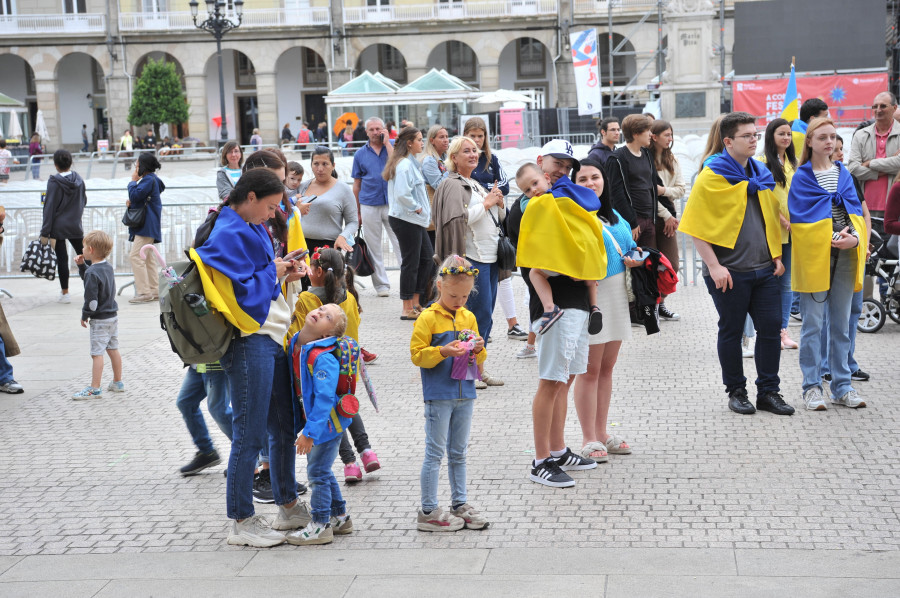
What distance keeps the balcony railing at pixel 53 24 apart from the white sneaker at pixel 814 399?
49709 millimetres

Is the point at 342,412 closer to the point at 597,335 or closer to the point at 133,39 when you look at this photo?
the point at 597,335

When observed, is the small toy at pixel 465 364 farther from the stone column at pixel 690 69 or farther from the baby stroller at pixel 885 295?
the stone column at pixel 690 69

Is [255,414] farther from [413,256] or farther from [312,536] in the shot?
[413,256]

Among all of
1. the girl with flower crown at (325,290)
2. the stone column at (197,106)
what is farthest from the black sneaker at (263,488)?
the stone column at (197,106)

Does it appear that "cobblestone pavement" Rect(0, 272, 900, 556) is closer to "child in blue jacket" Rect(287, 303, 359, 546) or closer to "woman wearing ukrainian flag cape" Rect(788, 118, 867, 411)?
"child in blue jacket" Rect(287, 303, 359, 546)

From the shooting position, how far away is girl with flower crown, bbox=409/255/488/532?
199 inches

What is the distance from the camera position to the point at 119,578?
15.3ft

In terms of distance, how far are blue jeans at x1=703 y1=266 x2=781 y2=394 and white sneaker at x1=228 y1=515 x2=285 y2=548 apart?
343 centimetres

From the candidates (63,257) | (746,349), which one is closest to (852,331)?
(746,349)

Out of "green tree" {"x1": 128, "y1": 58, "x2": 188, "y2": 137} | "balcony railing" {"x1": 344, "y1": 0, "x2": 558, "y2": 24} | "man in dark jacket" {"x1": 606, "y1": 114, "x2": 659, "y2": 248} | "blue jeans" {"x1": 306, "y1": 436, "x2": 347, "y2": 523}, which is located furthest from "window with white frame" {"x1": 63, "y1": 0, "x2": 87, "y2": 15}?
"blue jeans" {"x1": 306, "y1": 436, "x2": 347, "y2": 523}

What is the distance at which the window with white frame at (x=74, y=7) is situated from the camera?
5213 cm

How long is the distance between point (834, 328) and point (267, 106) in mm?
47641

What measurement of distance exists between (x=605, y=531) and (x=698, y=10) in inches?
857

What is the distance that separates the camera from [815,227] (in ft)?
23.0
